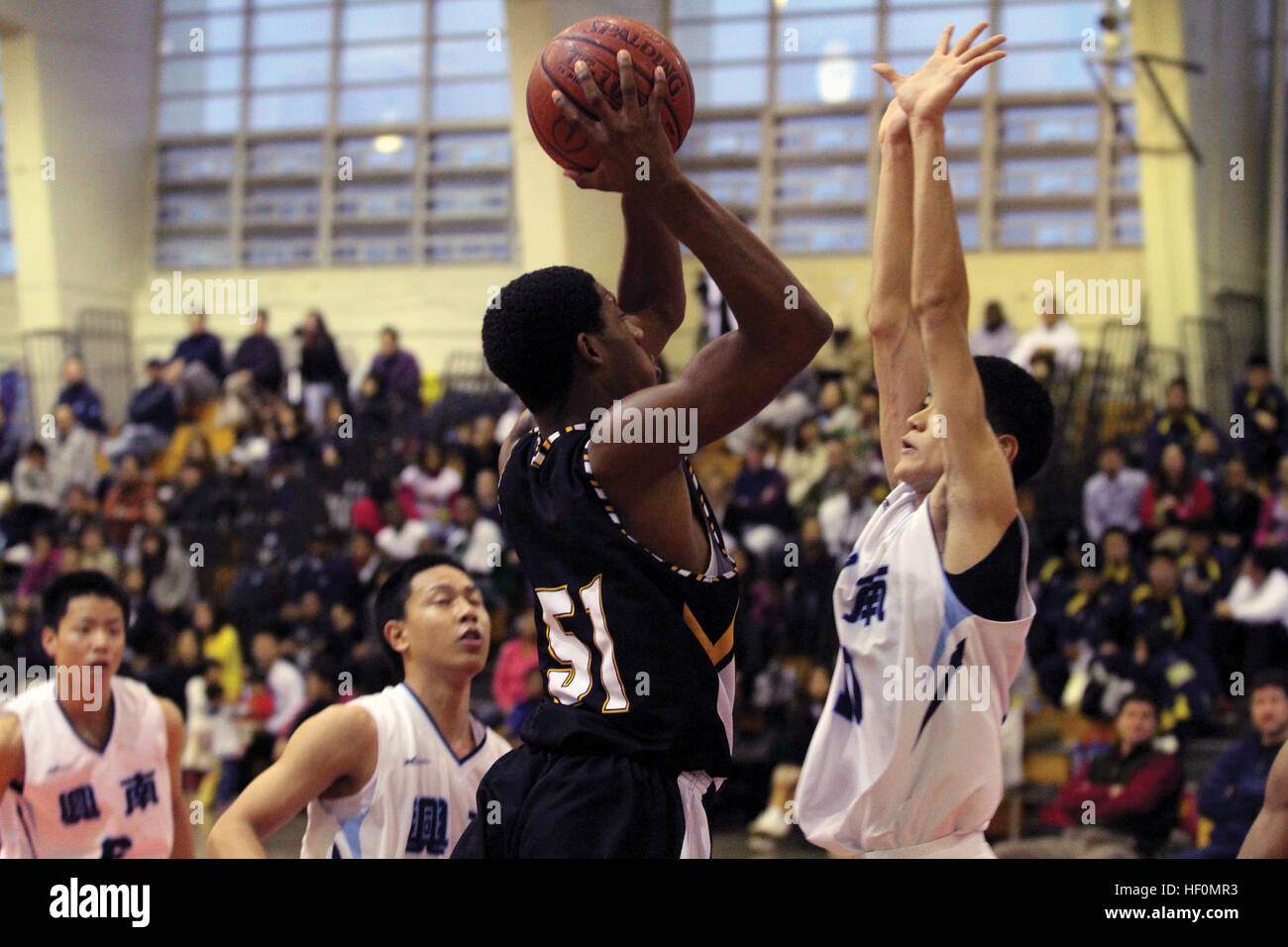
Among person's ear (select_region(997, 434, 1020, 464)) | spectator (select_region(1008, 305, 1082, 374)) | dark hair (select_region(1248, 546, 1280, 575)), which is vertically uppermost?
spectator (select_region(1008, 305, 1082, 374))

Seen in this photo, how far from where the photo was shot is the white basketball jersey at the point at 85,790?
14.9 feet

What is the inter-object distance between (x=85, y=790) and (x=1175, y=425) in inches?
308

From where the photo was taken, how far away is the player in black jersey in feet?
8.74

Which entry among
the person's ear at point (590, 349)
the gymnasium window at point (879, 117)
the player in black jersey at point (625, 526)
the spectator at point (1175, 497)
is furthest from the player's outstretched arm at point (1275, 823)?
the gymnasium window at point (879, 117)

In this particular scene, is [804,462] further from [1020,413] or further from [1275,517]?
[1020,413]

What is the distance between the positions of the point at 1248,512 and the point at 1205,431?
0.88 metres

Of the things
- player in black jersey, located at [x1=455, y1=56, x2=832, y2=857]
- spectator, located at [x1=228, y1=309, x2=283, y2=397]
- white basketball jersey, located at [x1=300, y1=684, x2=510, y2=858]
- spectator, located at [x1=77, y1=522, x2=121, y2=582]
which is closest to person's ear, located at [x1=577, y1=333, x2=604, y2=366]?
player in black jersey, located at [x1=455, y1=56, x2=832, y2=857]

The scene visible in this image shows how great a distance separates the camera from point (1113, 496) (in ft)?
32.6

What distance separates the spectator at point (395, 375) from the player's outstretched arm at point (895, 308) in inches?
379

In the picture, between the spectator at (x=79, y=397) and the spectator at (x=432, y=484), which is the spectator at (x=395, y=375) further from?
the spectator at (x=79, y=397)

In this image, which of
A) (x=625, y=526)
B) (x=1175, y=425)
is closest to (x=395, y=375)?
(x=1175, y=425)

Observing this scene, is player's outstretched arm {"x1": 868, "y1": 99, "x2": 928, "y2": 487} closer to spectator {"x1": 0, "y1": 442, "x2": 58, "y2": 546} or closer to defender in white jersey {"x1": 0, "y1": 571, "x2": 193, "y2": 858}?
defender in white jersey {"x1": 0, "y1": 571, "x2": 193, "y2": 858}

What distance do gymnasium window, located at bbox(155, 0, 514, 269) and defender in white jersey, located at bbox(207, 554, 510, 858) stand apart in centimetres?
1194
